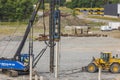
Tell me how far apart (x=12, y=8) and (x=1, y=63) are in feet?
251

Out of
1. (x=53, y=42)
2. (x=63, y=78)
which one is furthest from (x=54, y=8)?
(x=63, y=78)

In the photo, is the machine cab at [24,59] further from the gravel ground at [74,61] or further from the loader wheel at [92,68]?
the loader wheel at [92,68]

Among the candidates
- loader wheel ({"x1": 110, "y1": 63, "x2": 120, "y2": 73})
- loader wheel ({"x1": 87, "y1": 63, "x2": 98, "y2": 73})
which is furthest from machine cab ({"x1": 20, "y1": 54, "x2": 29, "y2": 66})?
loader wheel ({"x1": 110, "y1": 63, "x2": 120, "y2": 73})

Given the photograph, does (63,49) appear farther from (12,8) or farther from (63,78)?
(12,8)

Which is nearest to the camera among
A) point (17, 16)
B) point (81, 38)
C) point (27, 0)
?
point (81, 38)

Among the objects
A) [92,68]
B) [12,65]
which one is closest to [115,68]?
[92,68]

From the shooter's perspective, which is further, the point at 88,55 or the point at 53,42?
the point at 88,55

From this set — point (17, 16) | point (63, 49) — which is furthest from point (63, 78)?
point (17, 16)

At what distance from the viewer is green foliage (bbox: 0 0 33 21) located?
102m

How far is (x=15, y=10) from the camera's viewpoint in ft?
348

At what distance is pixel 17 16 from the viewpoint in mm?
103062

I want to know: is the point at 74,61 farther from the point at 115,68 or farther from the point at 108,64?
the point at 115,68

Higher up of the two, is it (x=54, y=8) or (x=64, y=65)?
(x=54, y=8)

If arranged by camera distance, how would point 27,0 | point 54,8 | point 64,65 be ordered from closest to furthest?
point 54,8
point 64,65
point 27,0
